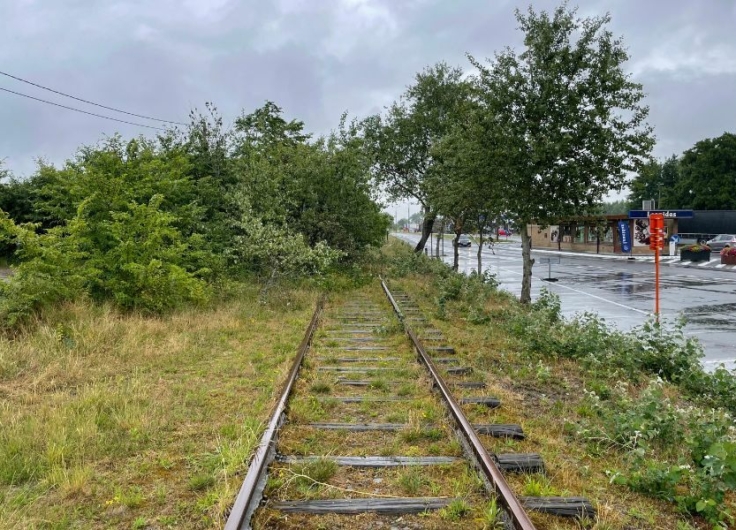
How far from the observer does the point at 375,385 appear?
6703mm

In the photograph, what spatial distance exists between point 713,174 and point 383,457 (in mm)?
78372

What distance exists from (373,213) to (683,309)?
35.7 feet

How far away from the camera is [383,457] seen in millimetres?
4465

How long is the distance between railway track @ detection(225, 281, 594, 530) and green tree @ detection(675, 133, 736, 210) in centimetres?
7382

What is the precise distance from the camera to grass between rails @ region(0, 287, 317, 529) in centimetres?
373

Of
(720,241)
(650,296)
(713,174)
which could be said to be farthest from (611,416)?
(713,174)

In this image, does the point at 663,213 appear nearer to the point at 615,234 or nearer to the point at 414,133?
the point at 615,234

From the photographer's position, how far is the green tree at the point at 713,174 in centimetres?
6625

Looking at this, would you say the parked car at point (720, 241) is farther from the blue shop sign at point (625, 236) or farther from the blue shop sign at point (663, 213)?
the blue shop sign at point (625, 236)

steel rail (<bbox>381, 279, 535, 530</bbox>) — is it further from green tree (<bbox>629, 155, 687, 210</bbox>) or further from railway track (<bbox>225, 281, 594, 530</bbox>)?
green tree (<bbox>629, 155, 687, 210</bbox>)

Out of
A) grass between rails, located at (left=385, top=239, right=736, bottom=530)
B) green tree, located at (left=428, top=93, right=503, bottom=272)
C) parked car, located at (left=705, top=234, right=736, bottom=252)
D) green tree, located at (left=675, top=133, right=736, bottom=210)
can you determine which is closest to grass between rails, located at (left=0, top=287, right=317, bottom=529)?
grass between rails, located at (left=385, top=239, right=736, bottom=530)

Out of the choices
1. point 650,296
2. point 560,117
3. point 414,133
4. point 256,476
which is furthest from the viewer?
point 414,133

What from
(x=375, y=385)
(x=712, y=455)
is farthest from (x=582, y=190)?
(x=712, y=455)

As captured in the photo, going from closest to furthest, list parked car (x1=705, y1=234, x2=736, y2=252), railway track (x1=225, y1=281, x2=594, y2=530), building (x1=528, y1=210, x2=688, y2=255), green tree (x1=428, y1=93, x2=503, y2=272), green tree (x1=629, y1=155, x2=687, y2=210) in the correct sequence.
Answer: railway track (x1=225, y1=281, x2=594, y2=530) < green tree (x1=428, y1=93, x2=503, y2=272) < building (x1=528, y1=210, x2=688, y2=255) < parked car (x1=705, y1=234, x2=736, y2=252) < green tree (x1=629, y1=155, x2=687, y2=210)
